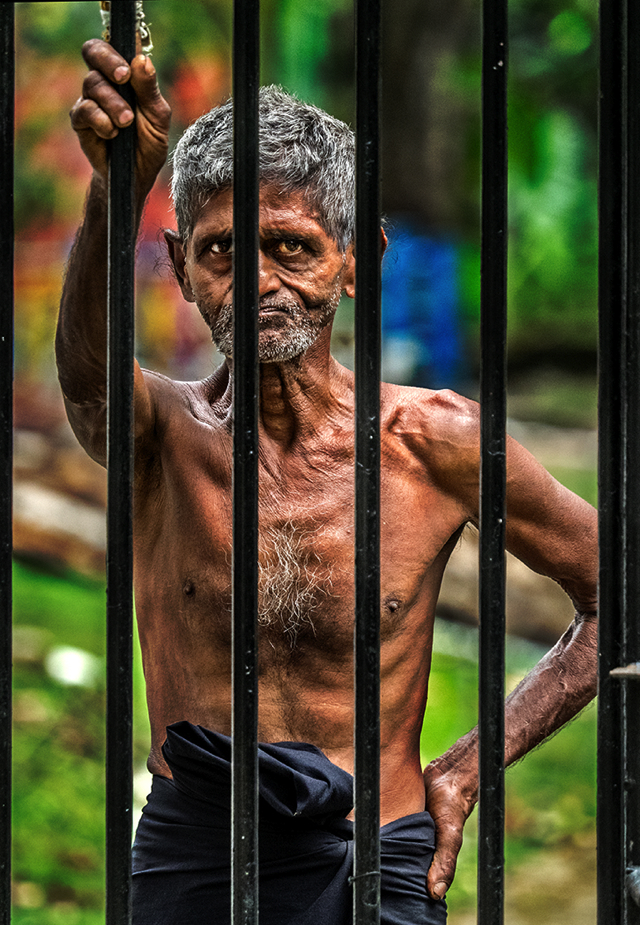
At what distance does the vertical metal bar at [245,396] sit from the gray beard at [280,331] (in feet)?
2.93

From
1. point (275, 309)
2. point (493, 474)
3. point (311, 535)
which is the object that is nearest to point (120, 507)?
point (493, 474)

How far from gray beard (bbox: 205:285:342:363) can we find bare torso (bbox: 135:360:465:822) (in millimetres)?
178

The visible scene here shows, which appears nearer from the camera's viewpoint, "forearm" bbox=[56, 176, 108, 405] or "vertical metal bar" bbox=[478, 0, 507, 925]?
"vertical metal bar" bbox=[478, 0, 507, 925]

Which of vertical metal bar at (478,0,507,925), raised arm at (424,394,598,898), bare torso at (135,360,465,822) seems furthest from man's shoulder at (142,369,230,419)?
vertical metal bar at (478,0,507,925)

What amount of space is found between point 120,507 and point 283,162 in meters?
1.16

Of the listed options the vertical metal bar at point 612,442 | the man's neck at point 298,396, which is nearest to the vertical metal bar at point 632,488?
the vertical metal bar at point 612,442

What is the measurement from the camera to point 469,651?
5098mm

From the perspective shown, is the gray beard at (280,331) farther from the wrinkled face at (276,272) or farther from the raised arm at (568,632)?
the raised arm at (568,632)

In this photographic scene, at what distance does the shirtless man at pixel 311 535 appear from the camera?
193 cm

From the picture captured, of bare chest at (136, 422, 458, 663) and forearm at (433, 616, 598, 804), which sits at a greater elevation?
bare chest at (136, 422, 458, 663)

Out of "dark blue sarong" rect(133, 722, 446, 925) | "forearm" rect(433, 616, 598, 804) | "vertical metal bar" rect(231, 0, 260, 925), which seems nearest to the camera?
"vertical metal bar" rect(231, 0, 260, 925)

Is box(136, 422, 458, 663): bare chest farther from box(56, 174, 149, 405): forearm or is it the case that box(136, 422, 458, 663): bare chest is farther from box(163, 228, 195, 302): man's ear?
box(56, 174, 149, 405): forearm

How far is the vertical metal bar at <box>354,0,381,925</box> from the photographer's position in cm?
96

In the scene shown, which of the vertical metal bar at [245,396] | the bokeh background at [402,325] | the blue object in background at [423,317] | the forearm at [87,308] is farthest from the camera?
the blue object in background at [423,317]
